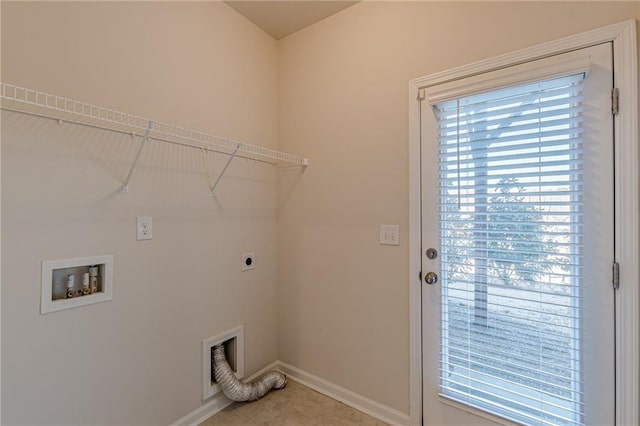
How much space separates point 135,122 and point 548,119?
2.05 m

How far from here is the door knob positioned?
167cm

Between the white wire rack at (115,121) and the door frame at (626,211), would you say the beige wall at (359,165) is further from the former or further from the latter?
the white wire rack at (115,121)

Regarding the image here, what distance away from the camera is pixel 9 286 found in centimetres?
117

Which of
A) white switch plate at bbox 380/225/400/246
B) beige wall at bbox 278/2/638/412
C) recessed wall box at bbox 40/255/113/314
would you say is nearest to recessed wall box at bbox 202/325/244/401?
beige wall at bbox 278/2/638/412

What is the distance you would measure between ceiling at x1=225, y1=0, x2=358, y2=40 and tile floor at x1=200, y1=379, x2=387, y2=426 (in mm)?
2733

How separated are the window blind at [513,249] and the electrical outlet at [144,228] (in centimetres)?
163

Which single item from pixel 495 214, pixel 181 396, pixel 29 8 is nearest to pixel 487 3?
pixel 495 214

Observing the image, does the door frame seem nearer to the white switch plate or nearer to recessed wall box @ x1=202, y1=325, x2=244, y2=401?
the white switch plate

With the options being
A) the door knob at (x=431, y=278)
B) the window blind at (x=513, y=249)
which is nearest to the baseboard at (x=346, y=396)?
the window blind at (x=513, y=249)

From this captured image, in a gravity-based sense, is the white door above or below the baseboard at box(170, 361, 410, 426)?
above

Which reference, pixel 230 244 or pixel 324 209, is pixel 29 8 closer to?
pixel 230 244

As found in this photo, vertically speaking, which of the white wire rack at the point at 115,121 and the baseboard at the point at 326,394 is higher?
the white wire rack at the point at 115,121

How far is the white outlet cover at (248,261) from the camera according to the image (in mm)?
2139

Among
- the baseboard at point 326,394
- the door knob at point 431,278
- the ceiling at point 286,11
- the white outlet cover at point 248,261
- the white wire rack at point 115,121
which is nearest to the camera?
the white wire rack at point 115,121
